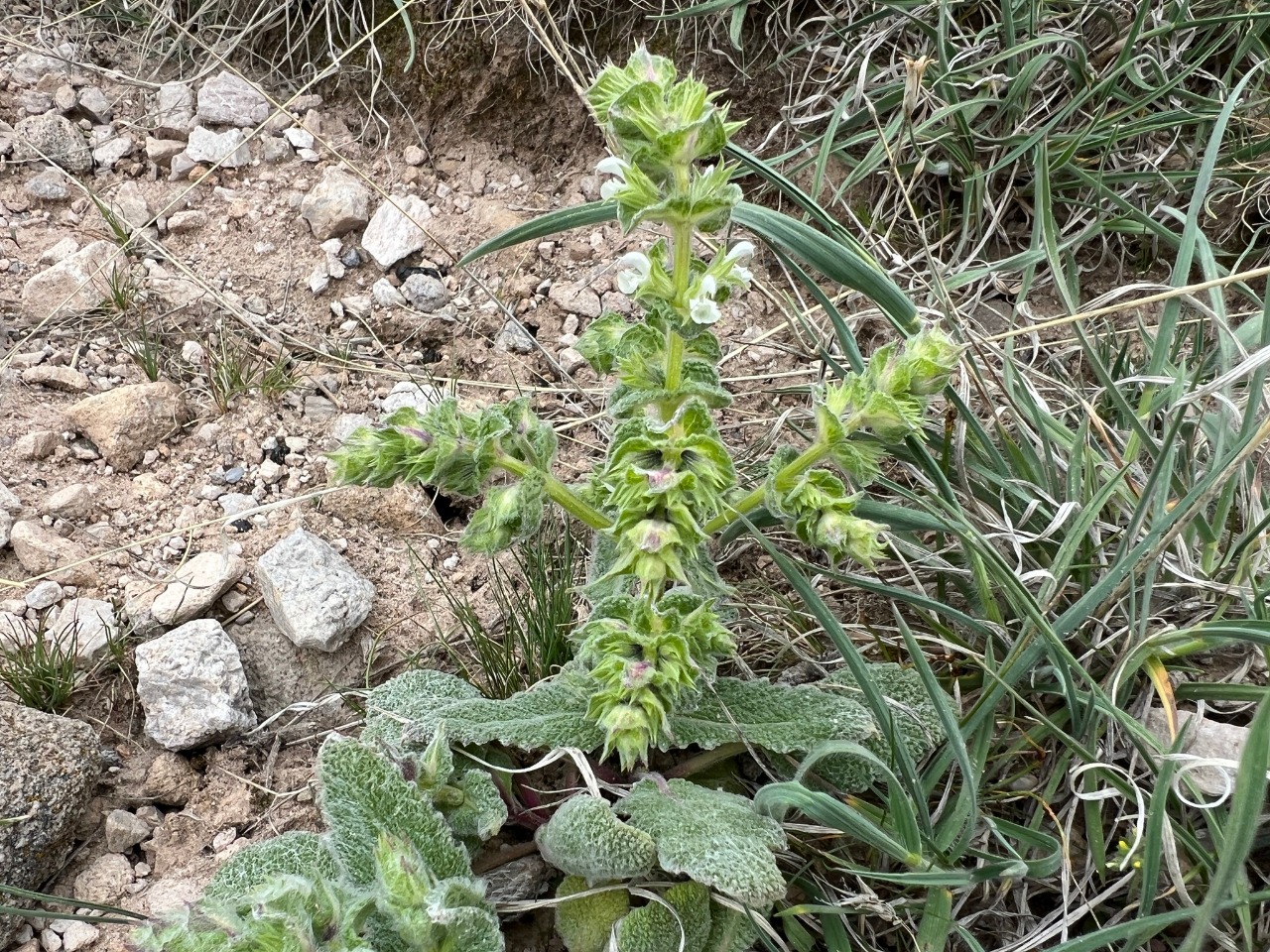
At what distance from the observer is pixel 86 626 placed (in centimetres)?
201

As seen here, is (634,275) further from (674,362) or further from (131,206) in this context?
(131,206)

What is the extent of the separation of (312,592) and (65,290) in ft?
3.76

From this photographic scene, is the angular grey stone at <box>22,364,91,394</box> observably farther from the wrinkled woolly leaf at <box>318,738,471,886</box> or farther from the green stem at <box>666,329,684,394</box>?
the green stem at <box>666,329,684,394</box>

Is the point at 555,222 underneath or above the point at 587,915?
above

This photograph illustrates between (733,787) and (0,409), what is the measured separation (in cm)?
179

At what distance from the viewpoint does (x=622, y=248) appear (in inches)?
107

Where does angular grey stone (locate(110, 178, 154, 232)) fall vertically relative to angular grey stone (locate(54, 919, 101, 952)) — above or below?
above

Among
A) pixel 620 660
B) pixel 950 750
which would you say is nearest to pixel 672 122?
pixel 620 660

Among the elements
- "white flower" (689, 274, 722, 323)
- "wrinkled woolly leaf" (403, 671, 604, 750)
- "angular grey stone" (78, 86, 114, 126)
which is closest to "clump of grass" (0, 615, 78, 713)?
"wrinkled woolly leaf" (403, 671, 604, 750)

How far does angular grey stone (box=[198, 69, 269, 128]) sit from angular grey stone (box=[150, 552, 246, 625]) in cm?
144

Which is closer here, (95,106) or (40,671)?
(40,671)

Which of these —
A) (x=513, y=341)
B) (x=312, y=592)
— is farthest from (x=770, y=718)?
(x=513, y=341)

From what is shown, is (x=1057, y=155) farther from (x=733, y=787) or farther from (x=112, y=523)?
(x=112, y=523)

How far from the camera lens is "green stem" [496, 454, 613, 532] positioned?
1.53 metres
